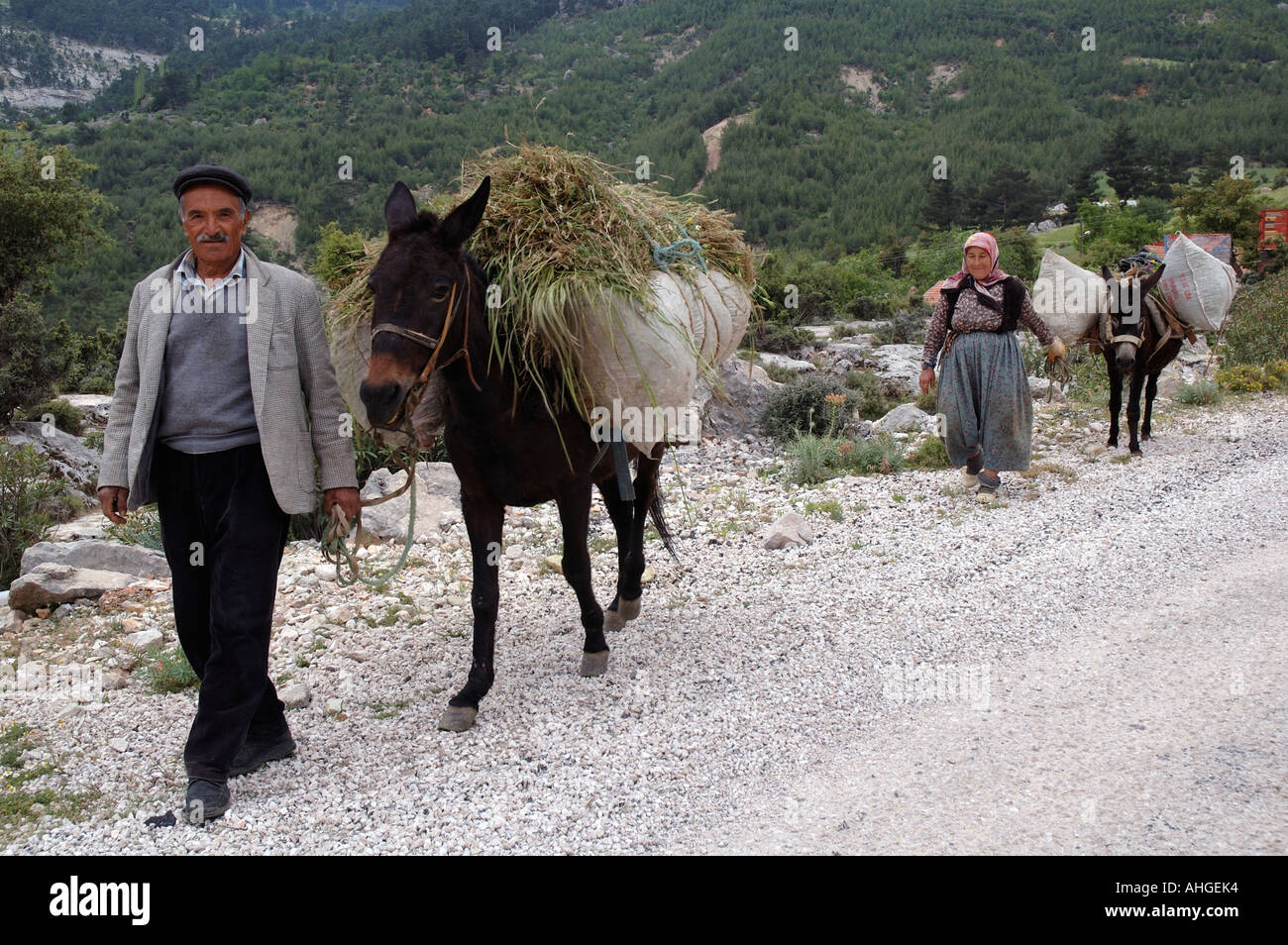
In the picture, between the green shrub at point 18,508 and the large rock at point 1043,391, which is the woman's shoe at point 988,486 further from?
the green shrub at point 18,508

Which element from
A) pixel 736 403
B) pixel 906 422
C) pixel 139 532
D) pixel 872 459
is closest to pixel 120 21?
pixel 736 403

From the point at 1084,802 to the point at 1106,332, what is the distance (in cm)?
714

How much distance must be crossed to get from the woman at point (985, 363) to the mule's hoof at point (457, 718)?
4865 millimetres

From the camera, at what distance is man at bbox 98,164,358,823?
10.6 ft

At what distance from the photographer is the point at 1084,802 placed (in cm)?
286

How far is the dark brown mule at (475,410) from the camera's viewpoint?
315 centimetres

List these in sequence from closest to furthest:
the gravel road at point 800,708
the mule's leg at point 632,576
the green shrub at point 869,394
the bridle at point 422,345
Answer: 1. the gravel road at point 800,708
2. the bridle at point 422,345
3. the mule's leg at point 632,576
4. the green shrub at point 869,394

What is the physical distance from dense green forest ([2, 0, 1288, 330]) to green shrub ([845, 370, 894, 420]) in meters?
30.2

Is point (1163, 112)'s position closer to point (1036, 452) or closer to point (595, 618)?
point (1036, 452)

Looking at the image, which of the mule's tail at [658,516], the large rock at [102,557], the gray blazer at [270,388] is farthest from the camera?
the large rock at [102,557]

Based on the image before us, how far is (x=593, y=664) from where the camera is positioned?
4395 mm

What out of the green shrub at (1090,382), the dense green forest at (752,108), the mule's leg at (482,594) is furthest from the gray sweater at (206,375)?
the dense green forest at (752,108)

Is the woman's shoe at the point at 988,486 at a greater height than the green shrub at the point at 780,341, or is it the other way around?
the green shrub at the point at 780,341

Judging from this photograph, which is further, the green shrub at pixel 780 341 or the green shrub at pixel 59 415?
the green shrub at pixel 780 341
